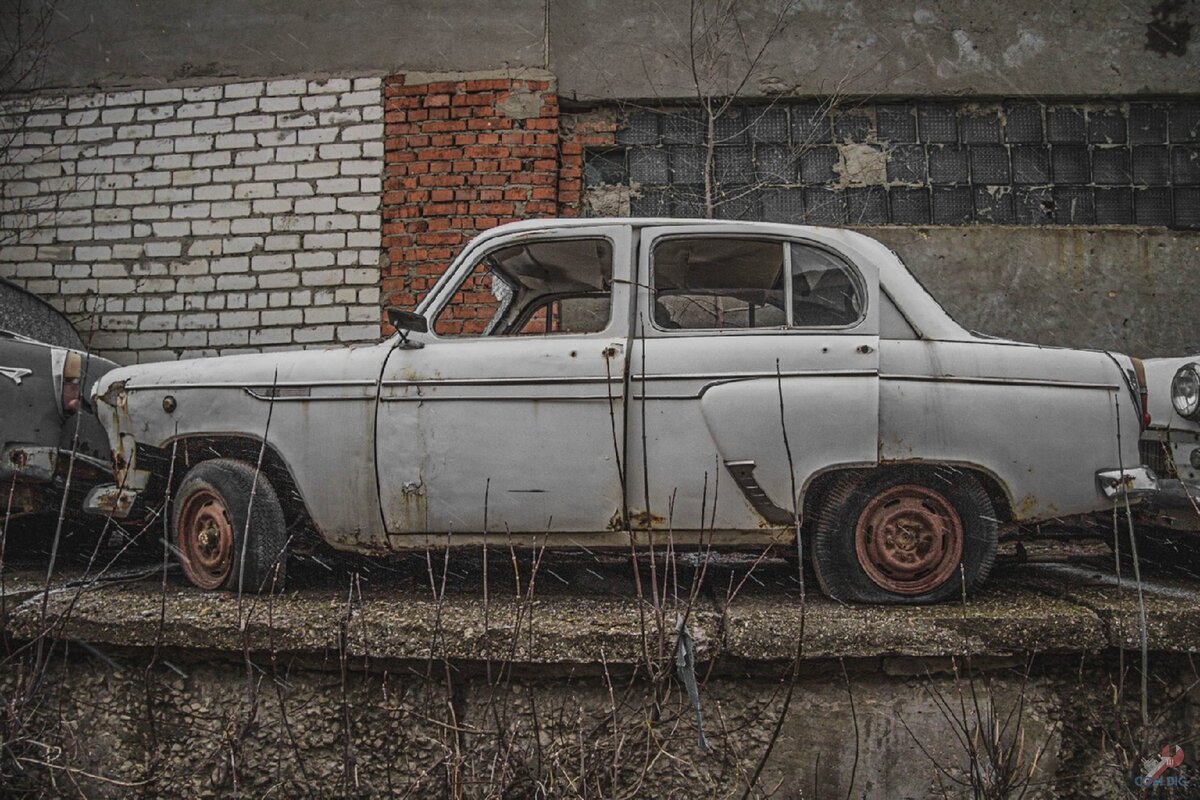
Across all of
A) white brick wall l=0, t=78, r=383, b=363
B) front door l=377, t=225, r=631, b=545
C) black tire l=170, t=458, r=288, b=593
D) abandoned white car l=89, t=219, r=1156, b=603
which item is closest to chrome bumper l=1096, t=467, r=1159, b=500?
abandoned white car l=89, t=219, r=1156, b=603

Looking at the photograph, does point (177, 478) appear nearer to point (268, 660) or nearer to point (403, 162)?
point (268, 660)

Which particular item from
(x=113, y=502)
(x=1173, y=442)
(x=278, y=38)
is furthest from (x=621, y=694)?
(x=278, y=38)

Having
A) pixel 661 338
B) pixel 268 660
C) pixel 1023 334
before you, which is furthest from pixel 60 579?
pixel 1023 334

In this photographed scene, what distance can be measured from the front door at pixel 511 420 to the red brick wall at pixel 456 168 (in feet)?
9.33

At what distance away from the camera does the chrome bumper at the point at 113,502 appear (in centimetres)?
349

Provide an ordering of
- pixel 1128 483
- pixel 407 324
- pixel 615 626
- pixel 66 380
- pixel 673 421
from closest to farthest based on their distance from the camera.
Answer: pixel 615 626 < pixel 1128 483 < pixel 673 421 < pixel 407 324 < pixel 66 380

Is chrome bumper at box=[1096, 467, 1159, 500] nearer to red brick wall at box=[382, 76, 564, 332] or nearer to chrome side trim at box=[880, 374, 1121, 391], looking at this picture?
chrome side trim at box=[880, 374, 1121, 391]

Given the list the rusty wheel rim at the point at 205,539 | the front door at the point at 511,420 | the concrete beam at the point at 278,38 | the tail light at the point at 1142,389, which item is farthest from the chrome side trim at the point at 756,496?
the concrete beam at the point at 278,38

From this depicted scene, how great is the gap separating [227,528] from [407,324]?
3.49ft

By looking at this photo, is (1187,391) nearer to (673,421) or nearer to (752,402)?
(752,402)

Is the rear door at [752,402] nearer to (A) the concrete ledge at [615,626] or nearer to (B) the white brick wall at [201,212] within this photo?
(A) the concrete ledge at [615,626]

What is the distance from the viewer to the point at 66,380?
4168mm

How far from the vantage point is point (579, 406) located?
3188 millimetres

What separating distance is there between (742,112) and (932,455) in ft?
13.2
